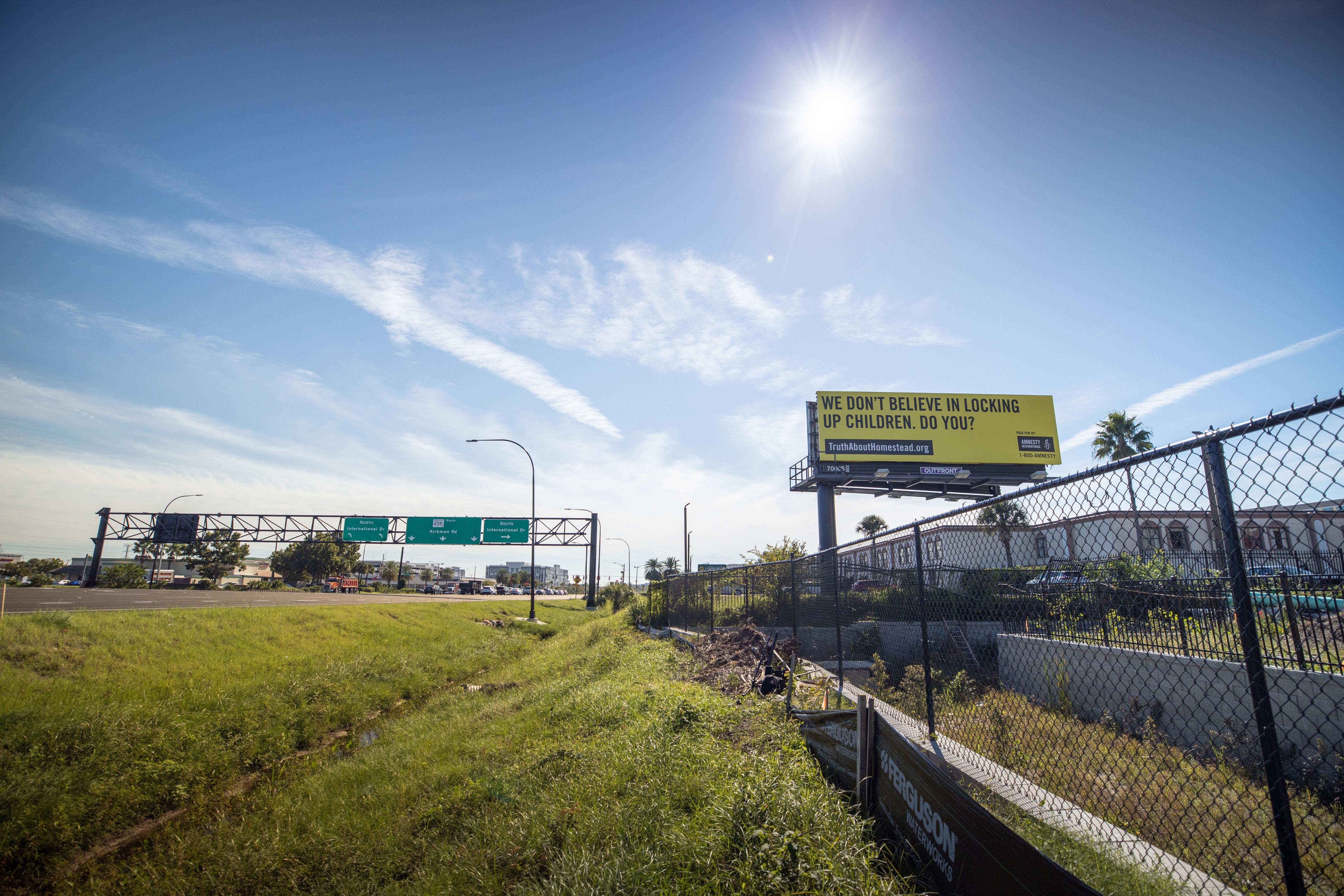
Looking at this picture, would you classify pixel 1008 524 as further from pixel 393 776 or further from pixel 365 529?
pixel 365 529

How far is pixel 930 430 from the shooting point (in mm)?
31031

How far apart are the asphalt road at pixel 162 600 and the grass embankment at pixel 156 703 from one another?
3.05 meters

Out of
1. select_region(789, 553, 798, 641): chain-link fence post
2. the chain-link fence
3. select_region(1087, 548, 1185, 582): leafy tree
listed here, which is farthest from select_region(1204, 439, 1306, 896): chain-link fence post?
select_region(789, 553, 798, 641): chain-link fence post

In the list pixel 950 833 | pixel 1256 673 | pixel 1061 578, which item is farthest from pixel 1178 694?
pixel 950 833

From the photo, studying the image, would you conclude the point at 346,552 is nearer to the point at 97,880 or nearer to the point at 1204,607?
the point at 97,880

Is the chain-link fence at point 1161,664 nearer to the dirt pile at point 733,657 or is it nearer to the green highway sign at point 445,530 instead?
the dirt pile at point 733,657

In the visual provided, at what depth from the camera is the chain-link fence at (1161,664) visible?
2.72 metres

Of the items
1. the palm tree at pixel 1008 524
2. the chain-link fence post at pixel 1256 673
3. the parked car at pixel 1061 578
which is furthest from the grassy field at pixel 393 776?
the parked car at pixel 1061 578

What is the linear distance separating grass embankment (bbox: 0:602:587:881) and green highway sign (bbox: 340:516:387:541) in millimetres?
24435

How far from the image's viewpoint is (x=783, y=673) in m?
7.81

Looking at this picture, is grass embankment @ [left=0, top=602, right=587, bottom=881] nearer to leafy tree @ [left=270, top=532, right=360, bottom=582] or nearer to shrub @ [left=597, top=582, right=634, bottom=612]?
shrub @ [left=597, top=582, right=634, bottom=612]

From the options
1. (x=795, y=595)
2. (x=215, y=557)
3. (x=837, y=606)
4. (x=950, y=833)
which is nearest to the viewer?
(x=950, y=833)

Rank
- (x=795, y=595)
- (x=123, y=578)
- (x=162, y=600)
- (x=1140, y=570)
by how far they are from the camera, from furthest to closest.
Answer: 1. (x=123, y=578)
2. (x=162, y=600)
3. (x=795, y=595)
4. (x=1140, y=570)

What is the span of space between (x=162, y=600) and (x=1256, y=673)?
1185 inches
